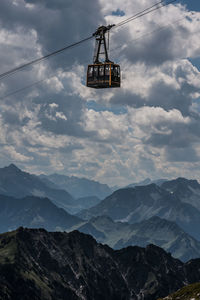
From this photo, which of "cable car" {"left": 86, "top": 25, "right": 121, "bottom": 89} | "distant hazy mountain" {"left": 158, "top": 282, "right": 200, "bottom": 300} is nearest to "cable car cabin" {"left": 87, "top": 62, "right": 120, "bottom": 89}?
"cable car" {"left": 86, "top": 25, "right": 121, "bottom": 89}

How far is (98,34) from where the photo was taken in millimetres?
103688

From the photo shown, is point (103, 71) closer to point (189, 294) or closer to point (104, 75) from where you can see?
point (104, 75)

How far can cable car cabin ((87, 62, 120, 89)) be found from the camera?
339 feet

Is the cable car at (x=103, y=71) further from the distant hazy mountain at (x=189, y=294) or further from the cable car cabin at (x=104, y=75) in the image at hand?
the distant hazy mountain at (x=189, y=294)

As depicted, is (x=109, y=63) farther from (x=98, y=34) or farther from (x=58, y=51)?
(x=58, y=51)

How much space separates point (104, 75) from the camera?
104m

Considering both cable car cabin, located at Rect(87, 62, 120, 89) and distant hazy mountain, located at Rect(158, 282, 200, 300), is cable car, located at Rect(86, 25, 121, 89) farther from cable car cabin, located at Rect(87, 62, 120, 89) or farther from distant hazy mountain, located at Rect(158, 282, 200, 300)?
distant hazy mountain, located at Rect(158, 282, 200, 300)

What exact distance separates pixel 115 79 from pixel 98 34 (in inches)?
460

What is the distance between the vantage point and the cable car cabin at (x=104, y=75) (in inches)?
4070

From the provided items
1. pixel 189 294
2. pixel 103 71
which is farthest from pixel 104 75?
pixel 189 294

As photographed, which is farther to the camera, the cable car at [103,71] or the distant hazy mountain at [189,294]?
the distant hazy mountain at [189,294]

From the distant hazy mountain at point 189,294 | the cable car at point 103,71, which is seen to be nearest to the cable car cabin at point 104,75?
the cable car at point 103,71

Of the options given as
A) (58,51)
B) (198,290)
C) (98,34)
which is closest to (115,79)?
(98,34)

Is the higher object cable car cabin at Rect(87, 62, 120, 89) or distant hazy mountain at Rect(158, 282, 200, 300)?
cable car cabin at Rect(87, 62, 120, 89)
